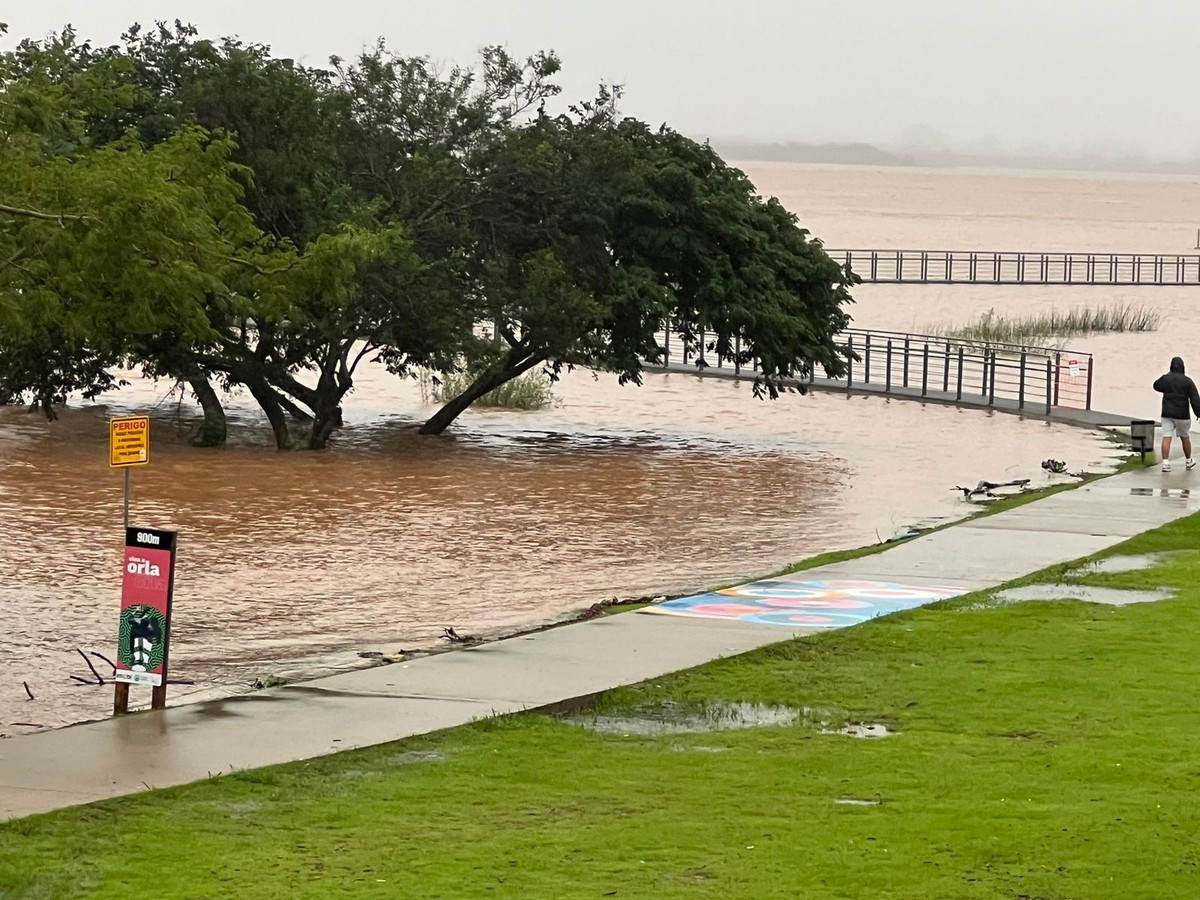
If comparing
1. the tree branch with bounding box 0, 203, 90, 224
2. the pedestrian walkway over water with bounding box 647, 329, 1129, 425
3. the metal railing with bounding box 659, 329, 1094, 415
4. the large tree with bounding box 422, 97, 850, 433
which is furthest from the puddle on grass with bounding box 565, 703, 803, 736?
the pedestrian walkway over water with bounding box 647, 329, 1129, 425

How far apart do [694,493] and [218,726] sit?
1530 cm

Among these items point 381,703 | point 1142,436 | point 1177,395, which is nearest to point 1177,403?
point 1177,395

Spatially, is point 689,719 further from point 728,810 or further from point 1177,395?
point 1177,395

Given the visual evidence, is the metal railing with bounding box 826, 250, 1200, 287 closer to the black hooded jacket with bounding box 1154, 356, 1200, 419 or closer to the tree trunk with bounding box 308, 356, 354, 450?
the tree trunk with bounding box 308, 356, 354, 450

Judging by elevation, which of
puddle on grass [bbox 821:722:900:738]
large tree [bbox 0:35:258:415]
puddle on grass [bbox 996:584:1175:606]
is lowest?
puddle on grass [bbox 821:722:900:738]

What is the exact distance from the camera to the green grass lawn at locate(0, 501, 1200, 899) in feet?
25.7

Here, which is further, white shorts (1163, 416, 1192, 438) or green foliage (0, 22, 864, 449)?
green foliage (0, 22, 864, 449)

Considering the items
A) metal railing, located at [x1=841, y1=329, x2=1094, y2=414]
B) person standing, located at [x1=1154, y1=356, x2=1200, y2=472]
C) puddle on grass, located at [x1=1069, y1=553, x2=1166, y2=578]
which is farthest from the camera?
metal railing, located at [x1=841, y1=329, x2=1094, y2=414]

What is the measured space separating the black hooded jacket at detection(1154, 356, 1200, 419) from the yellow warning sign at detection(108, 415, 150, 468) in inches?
660

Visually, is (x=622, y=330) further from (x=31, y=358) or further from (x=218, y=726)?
(x=218, y=726)

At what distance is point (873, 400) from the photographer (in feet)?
129

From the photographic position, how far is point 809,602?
1562 centimetres

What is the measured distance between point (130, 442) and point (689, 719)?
400 centimetres

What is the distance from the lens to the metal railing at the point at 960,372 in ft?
123
